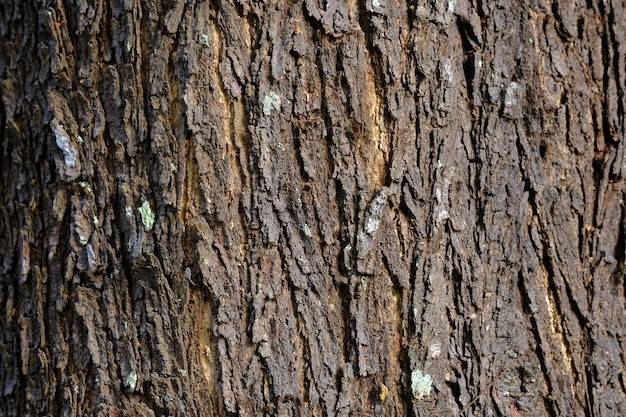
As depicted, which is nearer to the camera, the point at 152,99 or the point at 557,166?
the point at 152,99

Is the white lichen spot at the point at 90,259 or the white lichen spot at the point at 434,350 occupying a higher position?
the white lichen spot at the point at 90,259

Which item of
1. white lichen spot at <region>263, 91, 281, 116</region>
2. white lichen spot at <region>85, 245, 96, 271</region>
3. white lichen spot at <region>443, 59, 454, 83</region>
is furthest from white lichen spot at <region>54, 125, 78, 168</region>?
white lichen spot at <region>443, 59, 454, 83</region>

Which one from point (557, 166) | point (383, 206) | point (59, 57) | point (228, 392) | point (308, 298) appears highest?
point (59, 57)

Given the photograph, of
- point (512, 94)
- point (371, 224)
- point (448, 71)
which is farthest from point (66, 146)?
point (512, 94)

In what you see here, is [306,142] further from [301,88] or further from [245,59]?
[245,59]

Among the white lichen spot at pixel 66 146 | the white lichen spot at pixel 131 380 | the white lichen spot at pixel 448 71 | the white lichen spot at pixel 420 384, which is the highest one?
the white lichen spot at pixel 448 71

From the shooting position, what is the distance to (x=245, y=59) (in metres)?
1.44

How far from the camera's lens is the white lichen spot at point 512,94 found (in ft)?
5.01

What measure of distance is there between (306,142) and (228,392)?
0.61 meters

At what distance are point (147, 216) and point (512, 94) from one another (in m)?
0.94

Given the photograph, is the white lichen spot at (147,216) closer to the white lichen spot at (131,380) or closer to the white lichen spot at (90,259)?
the white lichen spot at (90,259)

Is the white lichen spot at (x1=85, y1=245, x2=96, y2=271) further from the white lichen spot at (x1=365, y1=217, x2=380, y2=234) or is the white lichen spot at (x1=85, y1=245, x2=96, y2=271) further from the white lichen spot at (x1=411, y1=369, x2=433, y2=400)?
the white lichen spot at (x1=411, y1=369, x2=433, y2=400)

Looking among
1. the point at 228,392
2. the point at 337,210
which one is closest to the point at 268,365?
the point at 228,392

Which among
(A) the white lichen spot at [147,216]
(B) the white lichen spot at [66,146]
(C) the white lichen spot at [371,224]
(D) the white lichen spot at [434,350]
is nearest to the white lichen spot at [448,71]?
(C) the white lichen spot at [371,224]
